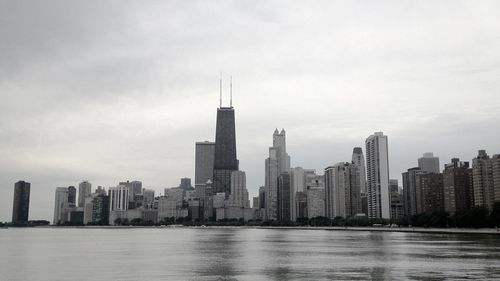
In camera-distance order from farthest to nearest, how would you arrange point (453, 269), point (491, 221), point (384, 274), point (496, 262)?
point (491, 221)
point (496, 262)
point (453, 269)
point (384, 274)

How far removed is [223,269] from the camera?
191 ft

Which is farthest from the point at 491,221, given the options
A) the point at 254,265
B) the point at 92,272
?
the point at 92,272

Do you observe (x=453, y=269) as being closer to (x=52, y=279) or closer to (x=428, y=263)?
(x=428, y=263)

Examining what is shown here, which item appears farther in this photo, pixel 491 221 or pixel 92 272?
pixel 491 221

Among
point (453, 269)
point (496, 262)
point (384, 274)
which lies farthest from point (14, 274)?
point (496, 262)

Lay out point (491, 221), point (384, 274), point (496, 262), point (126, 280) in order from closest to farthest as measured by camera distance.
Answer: point (126, 280) < point (384, 274) < point (496, 262) < point (491, 221)

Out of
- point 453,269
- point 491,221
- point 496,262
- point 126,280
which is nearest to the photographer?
point 126,280

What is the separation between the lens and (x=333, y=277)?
49.3 m

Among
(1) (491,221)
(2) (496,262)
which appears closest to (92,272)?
(2) (496,262)

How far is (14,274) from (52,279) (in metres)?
8.82

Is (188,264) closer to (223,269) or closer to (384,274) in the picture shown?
(223,269)

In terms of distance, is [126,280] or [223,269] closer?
[126,280]

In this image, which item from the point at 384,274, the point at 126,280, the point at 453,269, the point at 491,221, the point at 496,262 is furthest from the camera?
the point at 491,221

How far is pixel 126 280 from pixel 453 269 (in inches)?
1261
